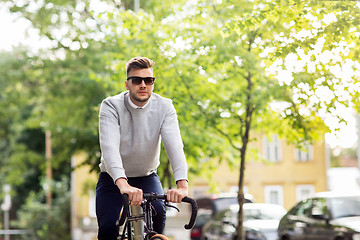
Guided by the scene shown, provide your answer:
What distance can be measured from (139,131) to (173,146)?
0.28 metres

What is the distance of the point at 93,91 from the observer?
18.0 metres

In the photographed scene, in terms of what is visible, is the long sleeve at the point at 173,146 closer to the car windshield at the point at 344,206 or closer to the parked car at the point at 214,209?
the car windshield at the point at 344,206

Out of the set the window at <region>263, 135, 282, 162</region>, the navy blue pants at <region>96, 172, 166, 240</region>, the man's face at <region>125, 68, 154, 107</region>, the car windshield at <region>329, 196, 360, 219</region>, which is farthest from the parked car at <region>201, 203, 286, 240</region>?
the window at <region>263, 135, 282, 162</region>

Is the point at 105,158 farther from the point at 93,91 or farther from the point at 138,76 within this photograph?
the point at 93,91

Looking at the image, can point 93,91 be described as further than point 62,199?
No

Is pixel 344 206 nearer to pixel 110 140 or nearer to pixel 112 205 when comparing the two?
pixel 112 205

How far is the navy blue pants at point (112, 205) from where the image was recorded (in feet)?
15.7

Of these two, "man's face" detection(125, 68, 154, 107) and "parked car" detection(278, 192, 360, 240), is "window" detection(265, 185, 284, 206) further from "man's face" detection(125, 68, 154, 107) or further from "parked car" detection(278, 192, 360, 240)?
"man's face" detection(125, 68, 154, 107)

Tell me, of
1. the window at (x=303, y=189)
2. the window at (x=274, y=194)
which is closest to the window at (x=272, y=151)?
the window at (x=274, y=194)

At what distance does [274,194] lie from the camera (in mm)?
44062

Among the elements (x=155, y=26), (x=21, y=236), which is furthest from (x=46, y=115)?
(x=21, y=236)

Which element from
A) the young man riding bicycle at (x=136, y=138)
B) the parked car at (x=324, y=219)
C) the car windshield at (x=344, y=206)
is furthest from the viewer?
the car windshield at (x=344, y=206)

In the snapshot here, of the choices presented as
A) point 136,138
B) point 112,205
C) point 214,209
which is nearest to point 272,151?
point 214,209

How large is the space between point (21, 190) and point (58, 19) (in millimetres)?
24510
